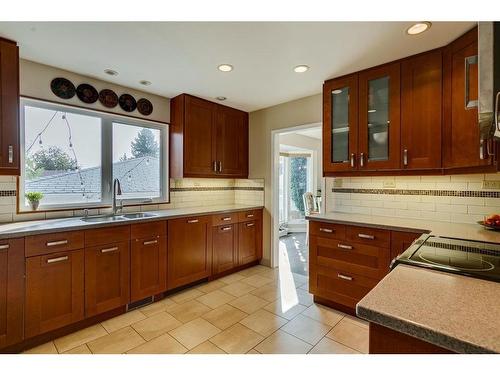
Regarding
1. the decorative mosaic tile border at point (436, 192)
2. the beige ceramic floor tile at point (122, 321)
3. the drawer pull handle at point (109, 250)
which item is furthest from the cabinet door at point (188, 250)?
the decorative mosaic tile border at point (436, 192)

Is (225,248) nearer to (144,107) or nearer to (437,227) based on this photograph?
(144,107)

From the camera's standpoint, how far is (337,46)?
78.7 inches

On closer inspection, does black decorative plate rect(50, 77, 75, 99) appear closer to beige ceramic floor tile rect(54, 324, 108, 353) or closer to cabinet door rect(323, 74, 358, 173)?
beige ceramic floor tile rect(54, 324, 108, 353)

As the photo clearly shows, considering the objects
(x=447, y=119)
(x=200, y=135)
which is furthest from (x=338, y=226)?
(x=200, y=135)

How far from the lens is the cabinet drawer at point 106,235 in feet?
7.01

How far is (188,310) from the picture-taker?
8.16 ft

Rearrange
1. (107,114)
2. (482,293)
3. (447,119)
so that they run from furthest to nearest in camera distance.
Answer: (107,114) < (447,119) < (482,293)

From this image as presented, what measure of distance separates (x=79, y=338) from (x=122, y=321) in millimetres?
335

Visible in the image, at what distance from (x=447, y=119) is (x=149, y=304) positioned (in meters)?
3.19

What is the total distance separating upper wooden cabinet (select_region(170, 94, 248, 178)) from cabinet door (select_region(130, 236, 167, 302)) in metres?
0.94

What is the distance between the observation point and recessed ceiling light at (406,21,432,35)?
1709 mm

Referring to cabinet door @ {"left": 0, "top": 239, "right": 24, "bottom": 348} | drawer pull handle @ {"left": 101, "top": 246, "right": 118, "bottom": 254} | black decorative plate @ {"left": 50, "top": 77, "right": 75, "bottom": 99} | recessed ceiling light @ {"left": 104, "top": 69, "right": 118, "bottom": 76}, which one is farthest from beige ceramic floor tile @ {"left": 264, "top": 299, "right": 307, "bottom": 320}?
black decorative plate @ {"left": 50, "top": 77, "right": 75, "bottom": 99}

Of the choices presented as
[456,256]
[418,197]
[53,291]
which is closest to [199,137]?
[53,291]
